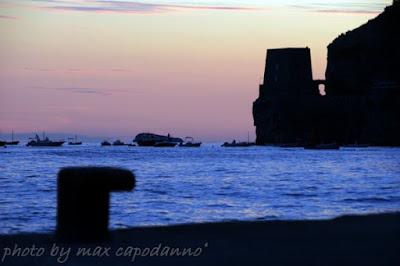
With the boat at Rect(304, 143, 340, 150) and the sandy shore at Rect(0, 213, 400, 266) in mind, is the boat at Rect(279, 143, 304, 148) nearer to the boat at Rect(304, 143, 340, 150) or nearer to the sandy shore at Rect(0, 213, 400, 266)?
the boat at Rect(304, 143, 340, 150)

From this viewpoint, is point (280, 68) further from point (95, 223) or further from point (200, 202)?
point (95, 223)

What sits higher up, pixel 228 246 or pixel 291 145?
pixel 228 246

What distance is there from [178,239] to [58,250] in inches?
50.6

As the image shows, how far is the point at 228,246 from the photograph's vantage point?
26.7 ft

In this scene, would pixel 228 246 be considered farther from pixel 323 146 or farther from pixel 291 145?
pixel 291 145

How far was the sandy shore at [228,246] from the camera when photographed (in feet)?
24.1

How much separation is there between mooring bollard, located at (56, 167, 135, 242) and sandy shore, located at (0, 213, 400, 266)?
7.6 inches

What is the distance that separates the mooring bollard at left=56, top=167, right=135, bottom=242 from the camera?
8.70m

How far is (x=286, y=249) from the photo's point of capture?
25.9ft

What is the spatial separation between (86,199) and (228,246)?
1.58 metres

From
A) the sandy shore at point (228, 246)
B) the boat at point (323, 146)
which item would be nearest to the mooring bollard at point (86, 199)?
the sandy shore at point (228, 246)

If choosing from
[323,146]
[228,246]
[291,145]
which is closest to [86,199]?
[228,246]

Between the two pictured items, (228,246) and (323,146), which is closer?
(228,246)

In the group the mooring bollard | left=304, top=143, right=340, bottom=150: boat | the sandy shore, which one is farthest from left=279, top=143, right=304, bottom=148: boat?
the mooring bollard
